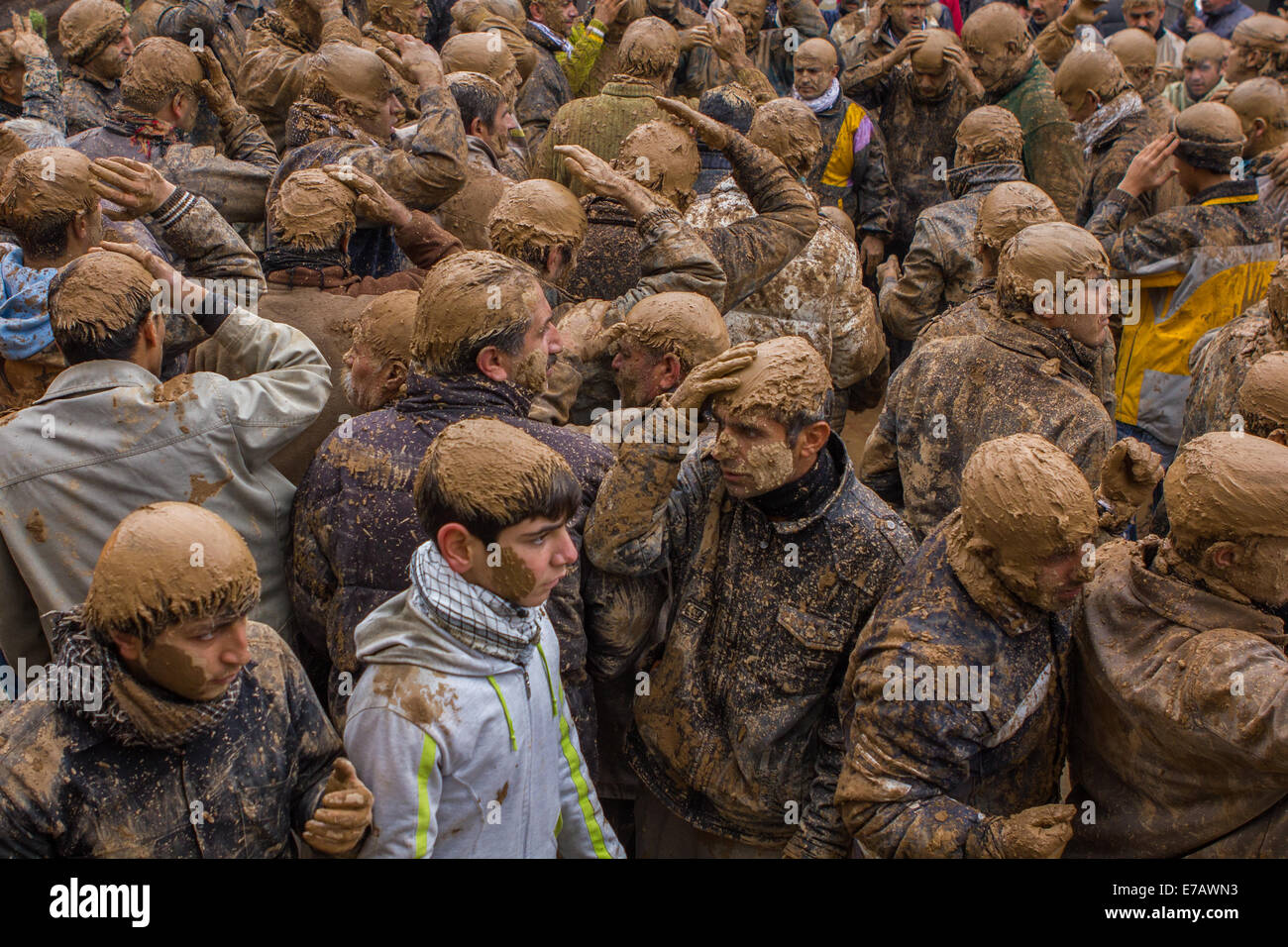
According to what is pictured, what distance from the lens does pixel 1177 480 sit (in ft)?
8.27

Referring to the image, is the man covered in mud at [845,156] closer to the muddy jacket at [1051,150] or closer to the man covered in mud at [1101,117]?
the muddy jacket at [1051,150]

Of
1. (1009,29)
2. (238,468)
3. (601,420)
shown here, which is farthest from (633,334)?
(1009,29)

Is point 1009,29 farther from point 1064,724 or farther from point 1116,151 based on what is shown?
point 1064,724

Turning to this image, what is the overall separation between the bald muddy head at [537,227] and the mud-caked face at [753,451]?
1206 mm

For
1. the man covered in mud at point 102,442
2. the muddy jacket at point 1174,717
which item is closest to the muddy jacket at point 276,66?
the man covered in mud at point 102,442

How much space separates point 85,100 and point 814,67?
14.3 feet

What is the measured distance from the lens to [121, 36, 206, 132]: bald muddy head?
482 cm

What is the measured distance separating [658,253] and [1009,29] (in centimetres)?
472

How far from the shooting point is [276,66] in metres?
6.13

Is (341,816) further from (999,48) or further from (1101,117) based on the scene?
(999,48)

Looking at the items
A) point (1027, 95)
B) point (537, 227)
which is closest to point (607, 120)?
point (537, 227)

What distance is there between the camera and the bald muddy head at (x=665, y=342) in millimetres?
3287

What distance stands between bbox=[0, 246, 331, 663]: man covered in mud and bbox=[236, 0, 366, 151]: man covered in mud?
3.33 m

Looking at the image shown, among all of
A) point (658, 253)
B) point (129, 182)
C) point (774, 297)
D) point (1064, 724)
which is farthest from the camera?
point (774, 297)
